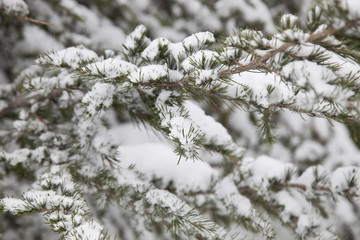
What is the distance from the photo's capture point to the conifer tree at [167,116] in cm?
70

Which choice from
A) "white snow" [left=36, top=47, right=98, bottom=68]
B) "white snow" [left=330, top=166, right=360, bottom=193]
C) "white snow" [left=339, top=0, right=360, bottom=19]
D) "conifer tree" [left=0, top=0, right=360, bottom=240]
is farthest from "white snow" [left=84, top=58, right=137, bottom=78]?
"white snow" [left=330, top=166, right=360, bottom=193]

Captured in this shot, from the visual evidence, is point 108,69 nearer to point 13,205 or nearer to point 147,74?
point 147,74

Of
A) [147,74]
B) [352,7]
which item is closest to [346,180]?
[352,7]

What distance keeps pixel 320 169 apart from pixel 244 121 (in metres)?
1.42

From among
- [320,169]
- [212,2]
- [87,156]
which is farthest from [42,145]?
[212,2]

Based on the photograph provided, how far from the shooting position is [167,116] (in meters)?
0.86

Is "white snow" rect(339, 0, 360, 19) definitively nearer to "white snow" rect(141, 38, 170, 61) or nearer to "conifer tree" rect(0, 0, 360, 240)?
"conifer tree" rect(0, 0, 360, 240)

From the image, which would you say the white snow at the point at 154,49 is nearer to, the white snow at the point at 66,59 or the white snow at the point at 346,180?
the white snow at the point at 66,59

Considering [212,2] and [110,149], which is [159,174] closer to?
[110,149]

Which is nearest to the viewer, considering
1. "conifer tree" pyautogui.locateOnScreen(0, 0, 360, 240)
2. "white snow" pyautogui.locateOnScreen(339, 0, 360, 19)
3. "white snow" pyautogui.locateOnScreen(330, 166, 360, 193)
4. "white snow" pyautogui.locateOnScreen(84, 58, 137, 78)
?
"white snow" pyautogui.locateOnScreen(339, 0, 360, 19)

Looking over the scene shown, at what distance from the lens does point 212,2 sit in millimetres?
2352

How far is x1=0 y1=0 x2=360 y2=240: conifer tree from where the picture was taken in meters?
0.70

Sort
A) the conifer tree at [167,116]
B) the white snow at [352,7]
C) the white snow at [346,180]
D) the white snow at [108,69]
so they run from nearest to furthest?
the white snow at [352,7] < the conifer tree at [167,116] < the white snow at [108,69] < the white snow at [346,180]

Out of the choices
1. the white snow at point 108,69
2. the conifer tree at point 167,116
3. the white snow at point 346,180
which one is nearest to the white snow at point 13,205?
the conifer tree at point 167,116
